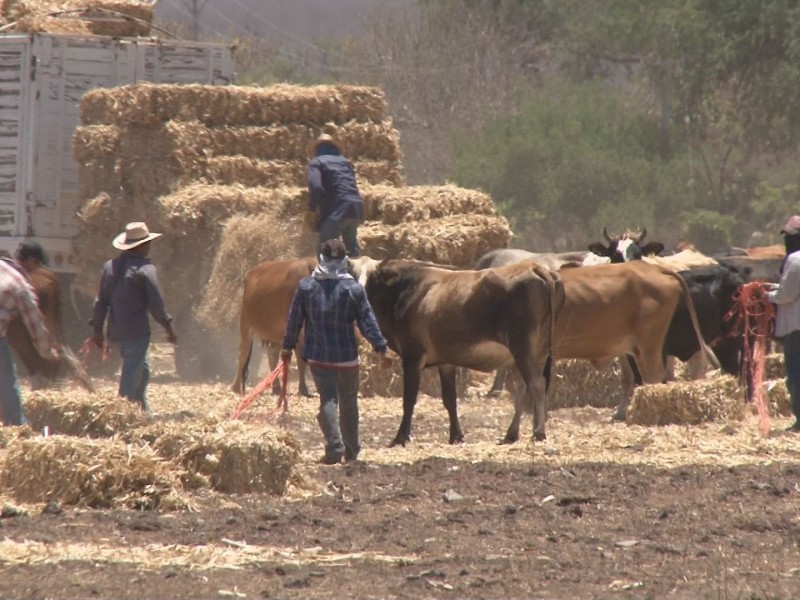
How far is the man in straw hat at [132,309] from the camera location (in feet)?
45.9

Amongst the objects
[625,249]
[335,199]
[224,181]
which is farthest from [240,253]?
[625,249]

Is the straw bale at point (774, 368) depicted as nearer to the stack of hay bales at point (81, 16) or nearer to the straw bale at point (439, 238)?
the straw bale at point (439, 238)

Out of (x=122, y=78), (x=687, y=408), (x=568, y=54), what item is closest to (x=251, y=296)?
(x=122, y=78)

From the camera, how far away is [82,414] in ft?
40.5

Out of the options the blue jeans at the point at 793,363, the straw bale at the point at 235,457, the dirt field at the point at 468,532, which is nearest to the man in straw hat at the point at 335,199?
the dirt field at the point at 468,532

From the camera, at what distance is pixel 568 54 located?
58594mm

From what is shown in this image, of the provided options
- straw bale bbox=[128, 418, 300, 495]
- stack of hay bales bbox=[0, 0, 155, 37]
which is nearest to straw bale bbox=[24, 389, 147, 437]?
straw bale bbox=[128, 418, 300, 495]

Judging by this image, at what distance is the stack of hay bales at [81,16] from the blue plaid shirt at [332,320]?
10.1 meters

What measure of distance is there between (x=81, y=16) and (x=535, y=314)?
1064 cm

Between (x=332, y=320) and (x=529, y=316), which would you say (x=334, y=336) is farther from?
(x=529, y=316)

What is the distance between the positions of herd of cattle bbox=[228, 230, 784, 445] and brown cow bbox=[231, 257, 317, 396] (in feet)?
0.05

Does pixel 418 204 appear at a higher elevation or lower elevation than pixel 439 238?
higher

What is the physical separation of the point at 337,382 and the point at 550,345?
2503mm

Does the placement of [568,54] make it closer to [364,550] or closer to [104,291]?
[104,291]
